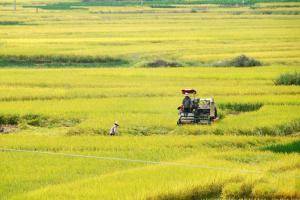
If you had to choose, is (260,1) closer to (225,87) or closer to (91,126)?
(225,87)

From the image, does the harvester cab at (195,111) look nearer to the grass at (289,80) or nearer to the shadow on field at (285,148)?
the shadow on field at (285,148)

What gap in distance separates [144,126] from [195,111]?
38.7 inches

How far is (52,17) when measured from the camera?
168 feet

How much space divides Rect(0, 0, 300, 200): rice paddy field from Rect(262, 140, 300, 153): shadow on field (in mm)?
16

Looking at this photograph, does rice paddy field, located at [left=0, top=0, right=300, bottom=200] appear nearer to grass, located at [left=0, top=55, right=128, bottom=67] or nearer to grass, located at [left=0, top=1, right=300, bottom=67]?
grass, located at [left=0, top=55, right=128, bottom=67]

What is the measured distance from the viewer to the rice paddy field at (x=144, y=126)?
934 centimetres

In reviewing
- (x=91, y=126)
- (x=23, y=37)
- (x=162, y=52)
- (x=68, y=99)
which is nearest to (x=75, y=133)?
(x=91, y=126)

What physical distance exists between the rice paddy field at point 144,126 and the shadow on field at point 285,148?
0.05 feet

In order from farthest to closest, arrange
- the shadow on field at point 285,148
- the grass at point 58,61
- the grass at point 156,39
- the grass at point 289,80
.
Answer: the grass at point 156,39, the grass at point 58,61, the grass at point 289,80, the shadow on field at point 285,148

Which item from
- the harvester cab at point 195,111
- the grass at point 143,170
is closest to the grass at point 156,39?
the harvester cab at point 195,111

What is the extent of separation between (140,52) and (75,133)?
14.8m

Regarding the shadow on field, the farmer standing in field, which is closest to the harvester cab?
the farmer standing in field

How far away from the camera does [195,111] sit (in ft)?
44.2

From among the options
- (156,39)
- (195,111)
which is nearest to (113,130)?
(195,111)
